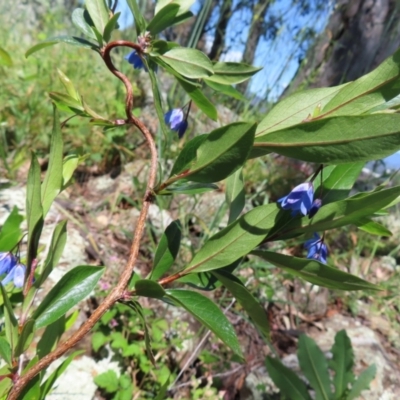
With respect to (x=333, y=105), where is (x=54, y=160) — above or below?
below

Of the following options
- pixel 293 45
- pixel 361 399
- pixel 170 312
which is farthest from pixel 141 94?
pixel 361 399

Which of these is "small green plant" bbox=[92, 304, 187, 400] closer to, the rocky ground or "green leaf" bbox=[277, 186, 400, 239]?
the rocky ground

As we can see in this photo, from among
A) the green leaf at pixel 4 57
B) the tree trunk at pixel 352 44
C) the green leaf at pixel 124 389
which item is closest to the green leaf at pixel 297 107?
the green leaf at pixel 4 57

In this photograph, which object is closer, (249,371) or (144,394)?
(144,394)

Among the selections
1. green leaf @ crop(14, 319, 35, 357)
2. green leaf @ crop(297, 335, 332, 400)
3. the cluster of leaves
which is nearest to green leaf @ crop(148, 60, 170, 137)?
the cluster of leaves

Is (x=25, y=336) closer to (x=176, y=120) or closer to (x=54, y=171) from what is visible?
(x=54, y=171)

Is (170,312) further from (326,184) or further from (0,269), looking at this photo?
(326,184)

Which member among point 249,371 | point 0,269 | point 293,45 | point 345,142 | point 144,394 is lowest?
point 144,394

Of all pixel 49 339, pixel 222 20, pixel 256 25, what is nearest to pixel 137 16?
pixel 49 339
